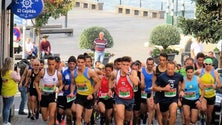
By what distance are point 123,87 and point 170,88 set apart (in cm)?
103

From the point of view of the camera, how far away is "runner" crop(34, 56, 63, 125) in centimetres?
1736

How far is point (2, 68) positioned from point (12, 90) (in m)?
0.55

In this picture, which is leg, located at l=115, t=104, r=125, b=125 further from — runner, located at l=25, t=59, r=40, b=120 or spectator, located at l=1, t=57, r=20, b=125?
runner, located at l=25, t=59, r=40, b=120

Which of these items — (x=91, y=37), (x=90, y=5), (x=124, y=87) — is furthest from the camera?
(x=90, y=5)

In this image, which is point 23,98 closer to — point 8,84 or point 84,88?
point 8,84

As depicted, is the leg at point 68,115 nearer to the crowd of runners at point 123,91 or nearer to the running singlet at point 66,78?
the crowd of runners at point 123,91

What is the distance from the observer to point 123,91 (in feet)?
54.4

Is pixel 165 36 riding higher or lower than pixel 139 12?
→ lower

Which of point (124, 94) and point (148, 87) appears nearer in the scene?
point (124, 94)

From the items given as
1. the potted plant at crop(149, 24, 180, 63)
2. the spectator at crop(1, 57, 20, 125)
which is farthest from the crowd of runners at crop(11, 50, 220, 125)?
the potted plant at crop(149, 24, 180, 63)

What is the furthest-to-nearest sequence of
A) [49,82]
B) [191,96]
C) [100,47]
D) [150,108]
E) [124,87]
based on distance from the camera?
1. [100,47]
2. [150,108]
3. [191,96]
4. [49,82]
5. [124,87]

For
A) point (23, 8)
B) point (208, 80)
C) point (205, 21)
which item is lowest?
point (208, 80)

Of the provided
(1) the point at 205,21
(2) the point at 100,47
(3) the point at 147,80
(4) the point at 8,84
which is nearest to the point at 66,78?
(4) the point at 8,84

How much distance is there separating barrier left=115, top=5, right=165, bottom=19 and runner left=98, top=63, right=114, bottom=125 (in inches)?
1440
